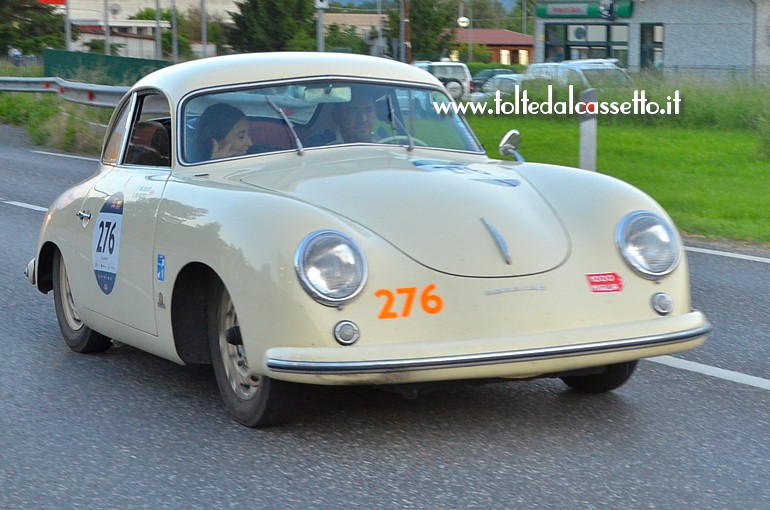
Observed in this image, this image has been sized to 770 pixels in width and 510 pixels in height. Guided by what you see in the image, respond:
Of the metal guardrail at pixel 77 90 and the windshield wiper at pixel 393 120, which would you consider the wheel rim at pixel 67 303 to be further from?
the metal guardrail at pixel 77 90

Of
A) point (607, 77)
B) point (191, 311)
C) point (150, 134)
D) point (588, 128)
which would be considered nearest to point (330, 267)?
point (191, 311)

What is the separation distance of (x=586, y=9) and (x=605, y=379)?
4828 cm

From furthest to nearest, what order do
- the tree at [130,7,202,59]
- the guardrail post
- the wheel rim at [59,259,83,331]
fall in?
the tree at [130,7,202,59]
the guardrail post
the wheel rim at [59,259,83,331]

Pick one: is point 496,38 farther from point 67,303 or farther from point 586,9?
point 67,303

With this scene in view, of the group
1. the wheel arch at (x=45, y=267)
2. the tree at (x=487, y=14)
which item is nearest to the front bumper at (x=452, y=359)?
the wheel arch at (x=45, y=267)

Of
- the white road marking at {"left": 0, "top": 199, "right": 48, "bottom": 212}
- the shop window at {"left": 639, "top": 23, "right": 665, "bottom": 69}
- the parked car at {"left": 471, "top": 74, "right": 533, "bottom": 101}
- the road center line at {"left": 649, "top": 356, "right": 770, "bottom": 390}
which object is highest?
the shop window at {"left": 639, "top": 23, "right": 665, "bottom": 69}

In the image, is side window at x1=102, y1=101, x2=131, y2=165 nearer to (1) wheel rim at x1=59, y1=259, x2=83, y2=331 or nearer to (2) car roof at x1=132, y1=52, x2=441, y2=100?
(2) car roof at x1=132, y1=52, x2=441, y2=100

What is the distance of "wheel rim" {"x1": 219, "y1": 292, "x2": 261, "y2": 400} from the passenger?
97 cm

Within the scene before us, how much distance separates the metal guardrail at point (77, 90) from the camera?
18.3 metres

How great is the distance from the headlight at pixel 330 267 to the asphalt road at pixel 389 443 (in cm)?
59

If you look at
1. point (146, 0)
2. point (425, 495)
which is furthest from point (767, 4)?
point (146, 0)

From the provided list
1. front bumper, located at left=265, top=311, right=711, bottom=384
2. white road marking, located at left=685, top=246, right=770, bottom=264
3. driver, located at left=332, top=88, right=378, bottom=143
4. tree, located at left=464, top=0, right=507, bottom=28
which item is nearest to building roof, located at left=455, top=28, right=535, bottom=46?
tree, located at left=464, top=0, right=507, bottom=28

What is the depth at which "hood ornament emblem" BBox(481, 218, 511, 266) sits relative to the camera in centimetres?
454

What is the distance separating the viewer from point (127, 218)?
5.46 meters
